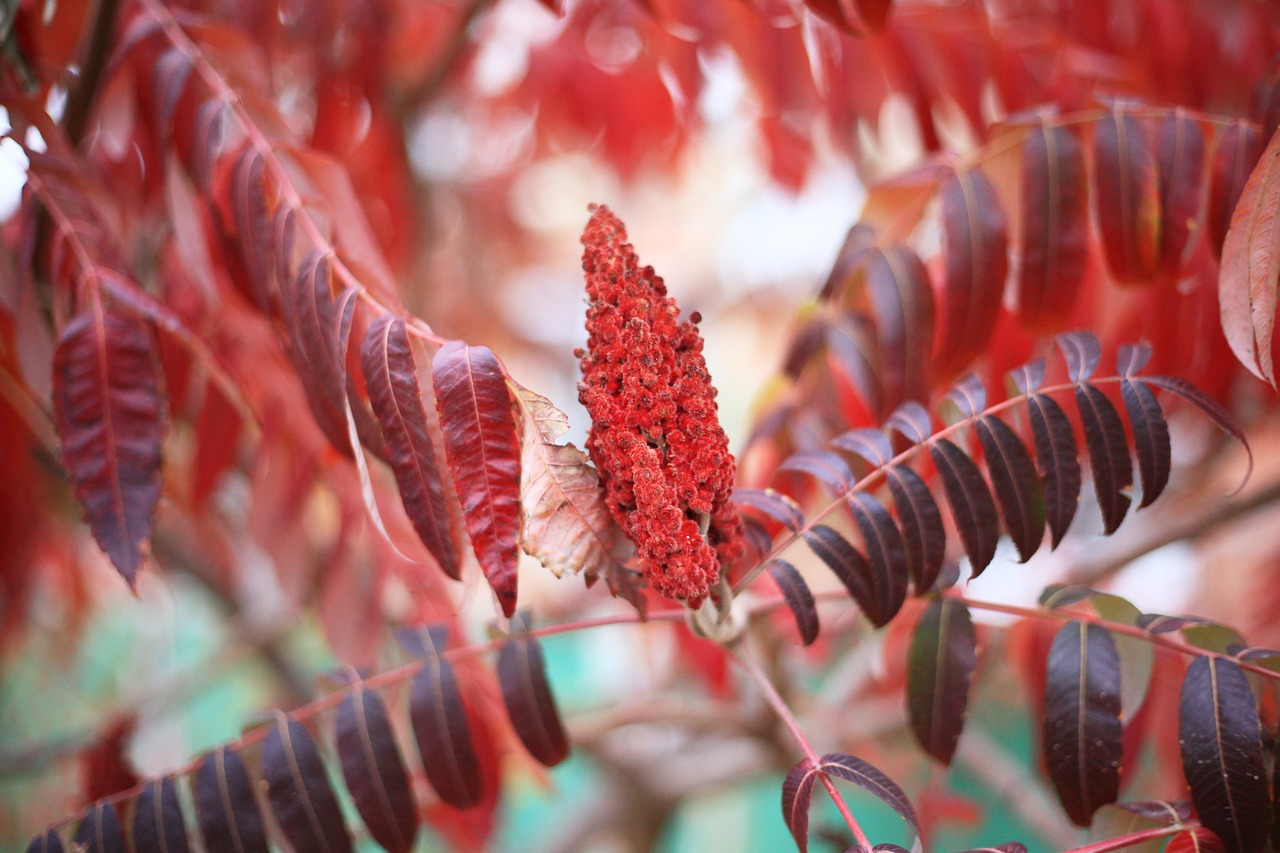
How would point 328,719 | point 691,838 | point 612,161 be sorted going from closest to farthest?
point 328,719 → point 612,161 → point 691,838

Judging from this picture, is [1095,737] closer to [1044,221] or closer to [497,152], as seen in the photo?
[1044,221]

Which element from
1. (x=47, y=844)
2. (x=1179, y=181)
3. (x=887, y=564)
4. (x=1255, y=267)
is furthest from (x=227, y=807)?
(x=1179, y=181)

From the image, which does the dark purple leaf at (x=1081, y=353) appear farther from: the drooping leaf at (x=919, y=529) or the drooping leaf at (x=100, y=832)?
the drooping leaf at (x=100, y=832)

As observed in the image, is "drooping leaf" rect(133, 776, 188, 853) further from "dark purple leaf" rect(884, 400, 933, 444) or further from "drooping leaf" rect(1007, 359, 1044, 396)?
"drooping leaf" rect(1007, 359, 1044, 396)

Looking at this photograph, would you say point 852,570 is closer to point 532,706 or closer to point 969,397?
point 969,397

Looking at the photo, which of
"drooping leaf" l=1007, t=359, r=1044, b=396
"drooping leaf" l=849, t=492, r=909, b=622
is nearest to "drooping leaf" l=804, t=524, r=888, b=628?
"drooping leaf" l=849, t=492, r=909, b=622

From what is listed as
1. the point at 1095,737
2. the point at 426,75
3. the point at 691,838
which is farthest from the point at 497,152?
the point at 691,838
